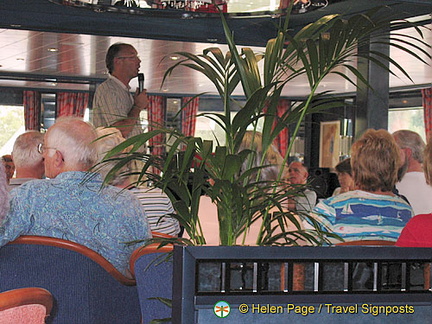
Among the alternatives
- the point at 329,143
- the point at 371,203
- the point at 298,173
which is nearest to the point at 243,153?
the point at 371,203

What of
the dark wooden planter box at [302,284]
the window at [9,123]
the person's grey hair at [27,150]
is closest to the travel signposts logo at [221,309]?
the dark wooden planter box at [302,284]

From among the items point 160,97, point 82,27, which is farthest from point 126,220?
point 160,97

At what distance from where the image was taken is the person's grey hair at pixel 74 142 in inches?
113

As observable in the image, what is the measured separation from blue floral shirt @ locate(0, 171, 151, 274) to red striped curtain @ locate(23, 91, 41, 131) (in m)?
13.7

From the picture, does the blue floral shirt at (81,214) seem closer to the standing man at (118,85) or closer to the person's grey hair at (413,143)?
the standing man at (118,85)

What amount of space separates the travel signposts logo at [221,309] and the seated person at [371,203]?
70.2 inches

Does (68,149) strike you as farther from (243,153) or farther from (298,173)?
(298,173)

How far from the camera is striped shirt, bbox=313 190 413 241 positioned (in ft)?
9.76

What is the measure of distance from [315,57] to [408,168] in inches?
104

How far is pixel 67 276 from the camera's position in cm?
221

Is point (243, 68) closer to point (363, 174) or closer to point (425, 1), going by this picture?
point (363, 174)

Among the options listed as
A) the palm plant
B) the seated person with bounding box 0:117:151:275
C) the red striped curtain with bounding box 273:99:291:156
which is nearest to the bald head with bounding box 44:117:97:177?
the seated person with bounding box 0:117:151:275

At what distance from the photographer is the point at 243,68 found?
2145mm

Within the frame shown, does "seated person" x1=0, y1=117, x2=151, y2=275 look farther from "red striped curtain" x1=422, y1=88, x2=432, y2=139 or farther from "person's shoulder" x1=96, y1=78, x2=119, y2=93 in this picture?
"red striped curtain" x1=422, y1=88, x2=432, y2=139
